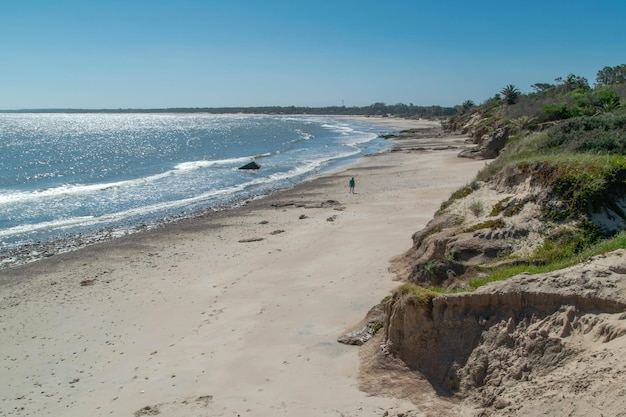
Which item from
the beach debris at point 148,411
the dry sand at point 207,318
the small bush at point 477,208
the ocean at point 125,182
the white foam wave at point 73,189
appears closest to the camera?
the beach debris at point 148,411

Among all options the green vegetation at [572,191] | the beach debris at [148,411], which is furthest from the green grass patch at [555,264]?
the beach debris at [148,411]

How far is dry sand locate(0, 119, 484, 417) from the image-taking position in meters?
9.01

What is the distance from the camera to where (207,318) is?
1298 centimetres

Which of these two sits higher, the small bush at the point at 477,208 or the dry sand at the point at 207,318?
the small bush at the point at 477,208

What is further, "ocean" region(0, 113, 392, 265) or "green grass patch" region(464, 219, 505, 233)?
"ocean" region(0, 113, 392, 265)

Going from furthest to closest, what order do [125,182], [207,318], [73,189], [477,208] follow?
[125,182], [73,189], [477,208], [207,318]

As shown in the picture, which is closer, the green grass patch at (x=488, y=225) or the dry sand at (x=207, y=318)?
the dry sand at (x=207, y=318)

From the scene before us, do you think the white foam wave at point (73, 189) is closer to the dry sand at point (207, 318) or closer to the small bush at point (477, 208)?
the dry sand at point (207, 318)

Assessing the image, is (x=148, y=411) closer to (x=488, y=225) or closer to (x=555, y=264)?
(x=555, y=264)

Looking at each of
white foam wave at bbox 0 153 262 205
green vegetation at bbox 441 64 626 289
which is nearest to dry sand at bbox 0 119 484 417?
green vegetation at bbox 441 64 626 289

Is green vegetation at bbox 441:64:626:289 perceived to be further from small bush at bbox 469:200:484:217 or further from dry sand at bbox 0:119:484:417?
dry sand at bbox 0:119:484:417

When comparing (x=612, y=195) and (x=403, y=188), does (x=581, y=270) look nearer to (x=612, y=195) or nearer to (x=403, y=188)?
(x=612, y=195)

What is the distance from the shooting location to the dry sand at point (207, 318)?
9008mm

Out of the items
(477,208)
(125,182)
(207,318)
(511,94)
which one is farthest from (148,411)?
(511,94)
